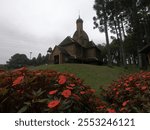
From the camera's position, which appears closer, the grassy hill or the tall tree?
the grassy hill

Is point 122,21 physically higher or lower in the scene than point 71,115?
higher

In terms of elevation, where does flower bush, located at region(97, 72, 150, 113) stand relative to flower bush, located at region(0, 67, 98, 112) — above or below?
below

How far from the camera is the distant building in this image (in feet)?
128

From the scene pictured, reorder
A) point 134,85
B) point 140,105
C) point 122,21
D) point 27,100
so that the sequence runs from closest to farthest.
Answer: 1. point 27,100
2. point 140,105
3. point 134,85
4. point 122,21

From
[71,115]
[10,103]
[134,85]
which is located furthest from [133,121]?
[134,85]

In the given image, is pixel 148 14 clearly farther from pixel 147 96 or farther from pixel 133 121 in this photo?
pixel 133 121

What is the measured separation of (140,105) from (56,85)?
192cm

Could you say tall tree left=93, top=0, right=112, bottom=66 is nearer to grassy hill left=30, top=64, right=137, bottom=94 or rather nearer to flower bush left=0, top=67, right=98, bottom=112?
grassy hill left=30, top=64, right=137, bottom=94

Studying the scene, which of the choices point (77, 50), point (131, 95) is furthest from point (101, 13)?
point (131, 95)

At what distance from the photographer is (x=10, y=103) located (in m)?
2.93

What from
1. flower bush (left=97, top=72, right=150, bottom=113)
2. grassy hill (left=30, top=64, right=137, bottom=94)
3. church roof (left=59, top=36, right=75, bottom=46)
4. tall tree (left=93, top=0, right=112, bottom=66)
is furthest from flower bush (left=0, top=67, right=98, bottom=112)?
church roof (left=59, top=36, right=75, bottom=46)

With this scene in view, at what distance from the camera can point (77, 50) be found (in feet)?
142

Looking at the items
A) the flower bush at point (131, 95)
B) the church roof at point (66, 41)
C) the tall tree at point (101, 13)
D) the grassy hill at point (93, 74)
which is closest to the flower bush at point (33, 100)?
the flower bush at point (131, 95)

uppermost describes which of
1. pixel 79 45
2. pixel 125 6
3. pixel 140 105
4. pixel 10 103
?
pixel 125 6
